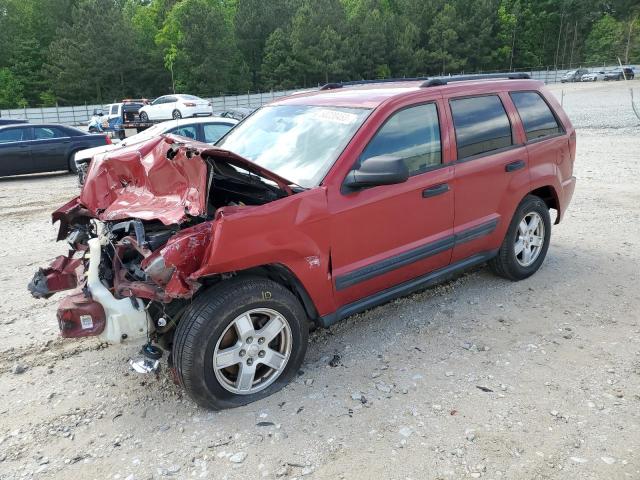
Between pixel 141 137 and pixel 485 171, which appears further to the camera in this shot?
pixel 141 137

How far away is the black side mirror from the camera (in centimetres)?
322

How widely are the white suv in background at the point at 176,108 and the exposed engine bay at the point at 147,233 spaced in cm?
2495

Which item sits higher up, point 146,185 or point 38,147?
point 146,185

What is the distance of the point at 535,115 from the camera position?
4.82 meters

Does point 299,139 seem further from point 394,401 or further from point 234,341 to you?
point 394,401

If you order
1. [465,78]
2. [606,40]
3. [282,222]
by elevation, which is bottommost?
[282,222]

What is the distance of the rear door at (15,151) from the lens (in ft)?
40.5

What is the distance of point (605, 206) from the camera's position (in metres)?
7.49

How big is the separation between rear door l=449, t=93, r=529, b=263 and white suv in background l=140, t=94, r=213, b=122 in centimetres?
2509

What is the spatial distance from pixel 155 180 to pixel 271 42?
69.9 metres

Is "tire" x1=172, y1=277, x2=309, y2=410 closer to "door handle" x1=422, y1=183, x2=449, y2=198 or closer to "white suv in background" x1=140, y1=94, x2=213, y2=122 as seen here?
"door handle" x1=422, y1=183, x2=449, y2=198

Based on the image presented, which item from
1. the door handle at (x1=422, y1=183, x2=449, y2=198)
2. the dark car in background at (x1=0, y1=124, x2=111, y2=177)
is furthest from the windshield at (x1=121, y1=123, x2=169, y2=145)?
the dark car in background at (x1=0, y1=124, x2=111, y2=177)

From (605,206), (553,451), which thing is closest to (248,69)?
(605,206)

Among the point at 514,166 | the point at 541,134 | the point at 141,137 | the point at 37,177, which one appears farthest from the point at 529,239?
the point at 37,177
